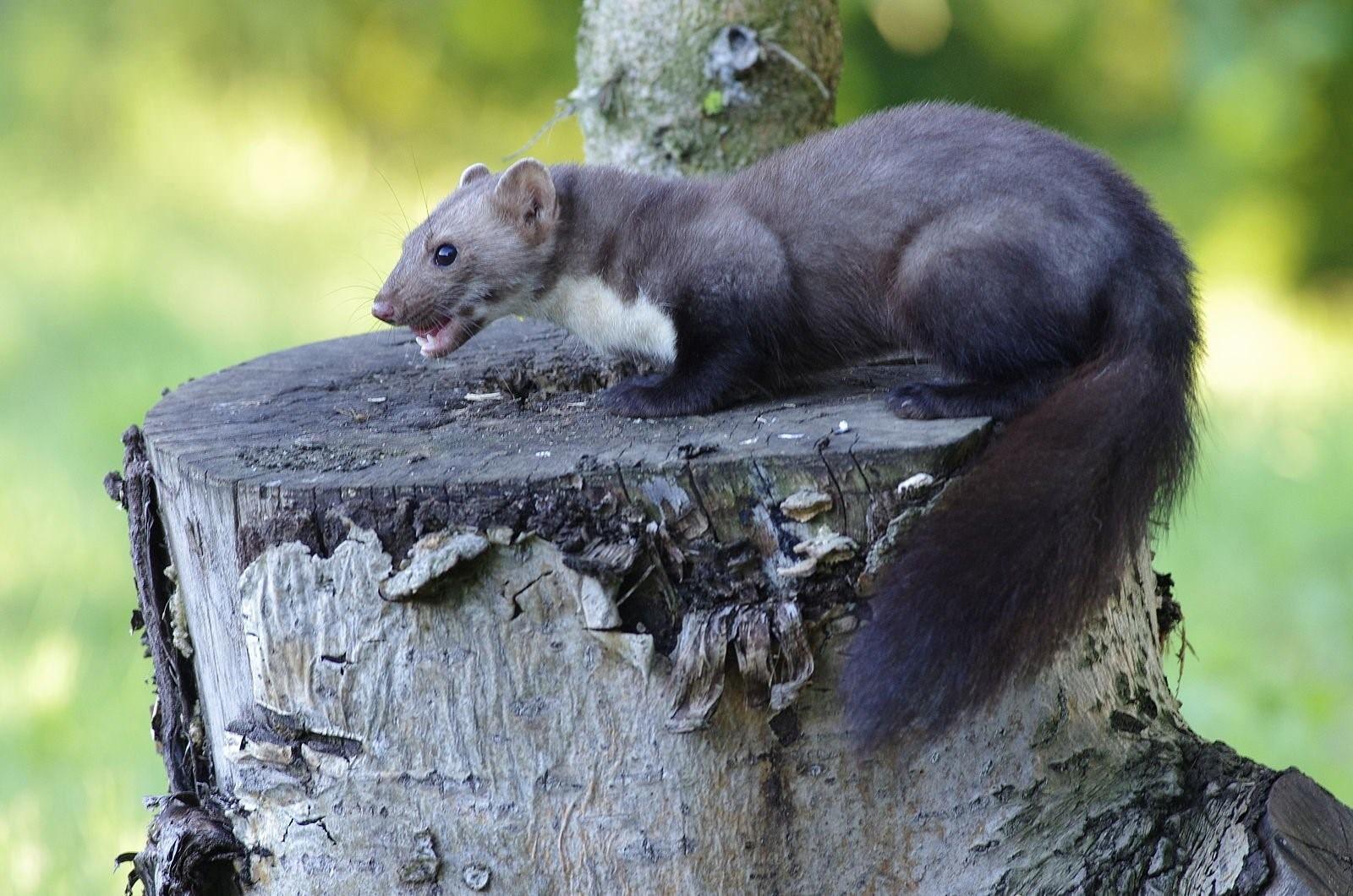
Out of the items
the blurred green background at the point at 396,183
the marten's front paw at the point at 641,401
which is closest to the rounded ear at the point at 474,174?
the marten's front paw at the point at 641,401

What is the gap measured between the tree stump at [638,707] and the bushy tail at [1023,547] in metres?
0.06

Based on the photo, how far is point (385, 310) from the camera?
271 centimetres

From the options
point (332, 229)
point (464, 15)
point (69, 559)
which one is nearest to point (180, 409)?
point (69, 559)

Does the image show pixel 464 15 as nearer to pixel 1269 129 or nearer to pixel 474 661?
pixel 1269 129

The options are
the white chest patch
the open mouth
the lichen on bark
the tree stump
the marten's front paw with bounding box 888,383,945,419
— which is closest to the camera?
the tree stump

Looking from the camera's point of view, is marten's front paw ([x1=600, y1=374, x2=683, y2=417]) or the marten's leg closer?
the marten's leg

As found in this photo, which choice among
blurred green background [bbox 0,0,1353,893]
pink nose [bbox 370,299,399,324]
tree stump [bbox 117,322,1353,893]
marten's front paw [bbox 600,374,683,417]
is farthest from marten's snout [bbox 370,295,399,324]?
blurred green background [bbox 0,0,1353,893]

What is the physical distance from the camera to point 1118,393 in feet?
6.81

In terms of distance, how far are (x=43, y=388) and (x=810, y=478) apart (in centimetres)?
555

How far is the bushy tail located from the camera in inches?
71.9

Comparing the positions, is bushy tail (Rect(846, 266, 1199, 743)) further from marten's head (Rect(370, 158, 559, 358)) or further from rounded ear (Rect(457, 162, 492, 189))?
rounded ear (Rect(457, 162, 492, 189))

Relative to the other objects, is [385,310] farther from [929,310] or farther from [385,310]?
[929,310]

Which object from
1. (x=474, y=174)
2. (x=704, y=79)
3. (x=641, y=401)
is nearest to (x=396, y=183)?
(x=704, y=79)

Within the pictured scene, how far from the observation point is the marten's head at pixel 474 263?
2.74m
